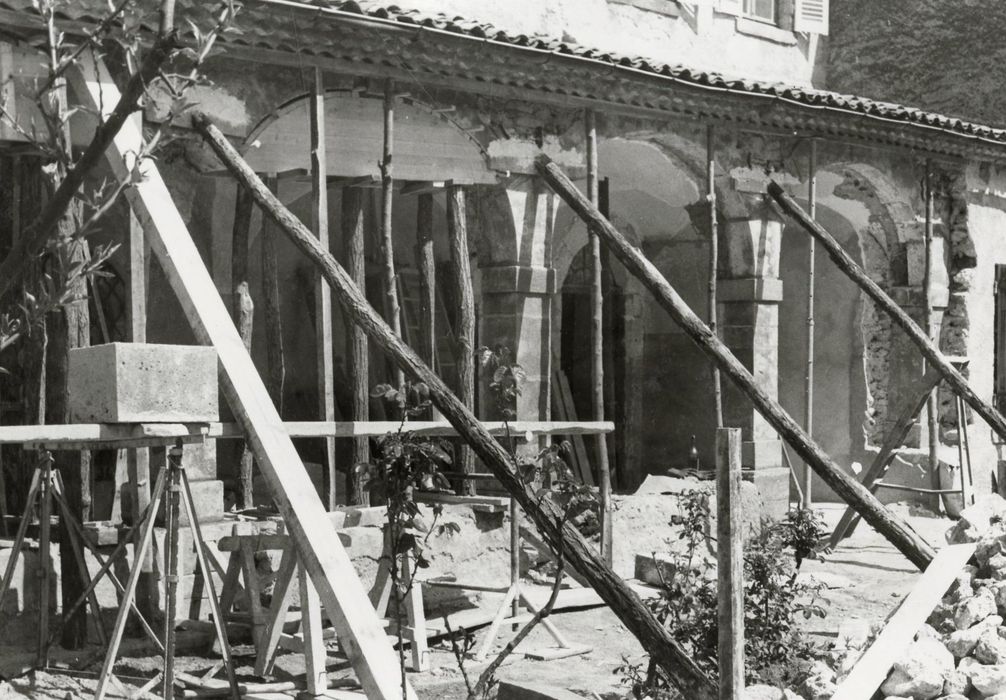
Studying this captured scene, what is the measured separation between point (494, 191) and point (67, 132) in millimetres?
3229

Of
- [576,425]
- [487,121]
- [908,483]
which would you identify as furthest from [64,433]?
[908,483]

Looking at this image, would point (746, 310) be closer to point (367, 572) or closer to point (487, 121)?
point (487, 121)

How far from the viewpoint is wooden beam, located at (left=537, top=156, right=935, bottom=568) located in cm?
691

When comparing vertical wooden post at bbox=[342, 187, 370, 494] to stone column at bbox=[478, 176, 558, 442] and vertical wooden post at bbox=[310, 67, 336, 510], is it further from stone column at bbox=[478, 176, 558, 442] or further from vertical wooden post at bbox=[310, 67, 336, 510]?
stone column at bbox=[478, 176, 558, 442]

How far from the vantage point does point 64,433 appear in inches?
185

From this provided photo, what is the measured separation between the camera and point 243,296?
7777 millimetres

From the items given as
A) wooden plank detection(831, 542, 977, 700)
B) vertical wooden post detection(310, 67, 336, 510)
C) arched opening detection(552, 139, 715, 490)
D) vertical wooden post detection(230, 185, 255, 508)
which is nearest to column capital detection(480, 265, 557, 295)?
vertical wooden post detection(310, 67, 336, 510)

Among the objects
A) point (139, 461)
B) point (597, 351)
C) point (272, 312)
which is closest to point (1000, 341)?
point (597, 351)

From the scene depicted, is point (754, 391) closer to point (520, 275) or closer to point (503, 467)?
point (520, 275)

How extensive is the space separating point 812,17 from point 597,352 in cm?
595

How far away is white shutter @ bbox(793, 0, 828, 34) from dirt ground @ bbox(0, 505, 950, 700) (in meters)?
5.86

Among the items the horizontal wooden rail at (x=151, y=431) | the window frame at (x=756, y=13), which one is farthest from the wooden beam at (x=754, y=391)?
the window frame at (x=756, y=13)

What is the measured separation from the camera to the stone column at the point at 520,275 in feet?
29.4

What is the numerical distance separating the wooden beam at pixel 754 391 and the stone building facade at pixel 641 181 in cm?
67
